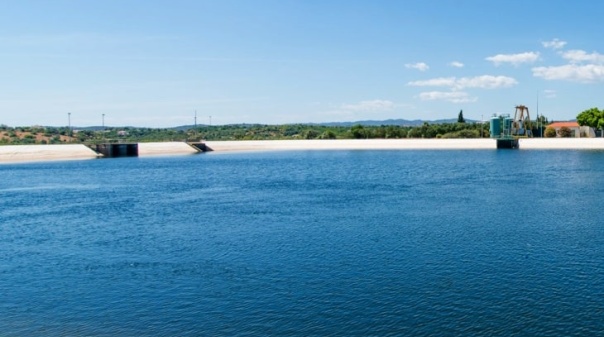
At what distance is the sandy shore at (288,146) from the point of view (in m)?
119

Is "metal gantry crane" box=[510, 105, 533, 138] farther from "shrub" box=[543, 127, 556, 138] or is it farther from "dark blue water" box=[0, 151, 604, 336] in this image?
"dark blue water" box=[0, 151, 604, 336]

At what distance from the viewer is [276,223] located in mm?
34969

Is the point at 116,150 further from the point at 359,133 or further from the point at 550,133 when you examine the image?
the point at 550,133

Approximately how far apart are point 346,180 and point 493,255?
39.5 metres

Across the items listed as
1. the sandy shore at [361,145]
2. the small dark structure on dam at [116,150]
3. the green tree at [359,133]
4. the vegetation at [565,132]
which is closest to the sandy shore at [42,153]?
the small dark structure on dam at [116,150]

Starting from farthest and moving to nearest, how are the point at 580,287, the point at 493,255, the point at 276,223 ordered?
1. the point at 276,223
2. the point at 493,255
3. the point at 580,287

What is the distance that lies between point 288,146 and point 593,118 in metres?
76.5

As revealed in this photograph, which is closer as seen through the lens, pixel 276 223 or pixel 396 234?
pixel 396 234

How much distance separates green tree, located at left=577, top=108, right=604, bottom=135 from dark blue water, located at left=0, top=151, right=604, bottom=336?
314 feet

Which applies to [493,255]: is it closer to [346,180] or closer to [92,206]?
[92,206]

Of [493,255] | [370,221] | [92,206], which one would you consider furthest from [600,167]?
[92,206]

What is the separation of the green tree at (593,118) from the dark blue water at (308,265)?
95.6m

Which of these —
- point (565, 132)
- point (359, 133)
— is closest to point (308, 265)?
point (565, 132)

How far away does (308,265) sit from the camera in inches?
952
